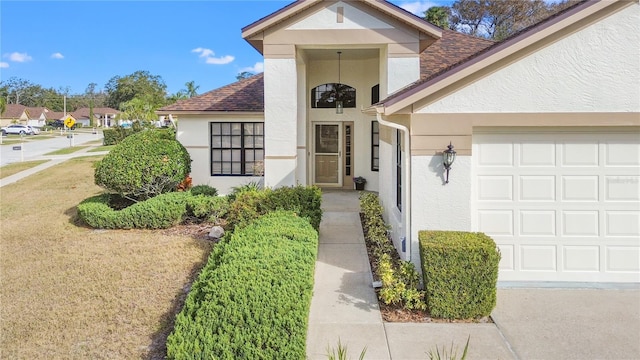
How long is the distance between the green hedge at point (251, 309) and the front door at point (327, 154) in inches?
364

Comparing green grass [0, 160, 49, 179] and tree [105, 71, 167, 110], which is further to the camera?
tree [105, 71, 167, 110]

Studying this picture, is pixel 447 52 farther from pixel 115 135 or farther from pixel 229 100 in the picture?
pixel 115 135

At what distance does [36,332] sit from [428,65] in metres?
11.0

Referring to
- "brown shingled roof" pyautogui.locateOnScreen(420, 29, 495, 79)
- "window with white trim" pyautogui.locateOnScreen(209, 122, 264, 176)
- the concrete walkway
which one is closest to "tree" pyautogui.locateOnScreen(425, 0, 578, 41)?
"brown shingled roof" pyautogui.locateOnScreen(420, 29, 495, 79)

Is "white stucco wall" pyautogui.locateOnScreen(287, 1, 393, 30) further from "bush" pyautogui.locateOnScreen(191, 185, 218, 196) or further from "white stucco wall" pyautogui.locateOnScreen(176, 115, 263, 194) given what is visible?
"bush" pyautogui.locateOnScreen(191, 185, 218, 196)

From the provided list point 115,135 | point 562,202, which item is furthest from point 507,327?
point 115,135

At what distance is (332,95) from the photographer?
15.1 metres

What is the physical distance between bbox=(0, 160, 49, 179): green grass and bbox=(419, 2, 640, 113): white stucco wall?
78.6 ft

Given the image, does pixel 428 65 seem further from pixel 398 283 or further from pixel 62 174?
pixel 62 174

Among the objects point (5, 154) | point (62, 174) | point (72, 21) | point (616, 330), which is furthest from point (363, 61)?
point (5, 154)

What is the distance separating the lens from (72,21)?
19.0m

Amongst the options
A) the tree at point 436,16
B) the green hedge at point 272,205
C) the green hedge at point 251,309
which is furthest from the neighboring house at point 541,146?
the tree at point 436,16

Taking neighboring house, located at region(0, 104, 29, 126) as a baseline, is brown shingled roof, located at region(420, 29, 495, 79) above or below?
below

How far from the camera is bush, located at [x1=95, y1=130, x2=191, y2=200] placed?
37.1 feet
